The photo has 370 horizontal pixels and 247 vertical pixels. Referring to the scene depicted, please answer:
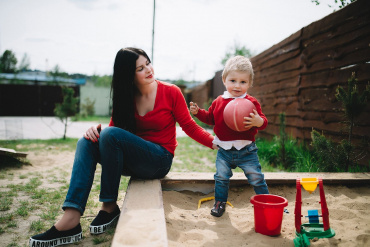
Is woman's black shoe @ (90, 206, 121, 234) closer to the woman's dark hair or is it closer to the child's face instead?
the woman's dark hair

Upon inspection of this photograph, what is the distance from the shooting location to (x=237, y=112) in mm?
2209

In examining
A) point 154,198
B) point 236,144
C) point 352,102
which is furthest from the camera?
point 352,102

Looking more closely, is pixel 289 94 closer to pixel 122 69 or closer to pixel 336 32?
pixel 336 32

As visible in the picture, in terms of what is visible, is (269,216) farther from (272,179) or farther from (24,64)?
(24,64)

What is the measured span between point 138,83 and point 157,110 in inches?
12.7

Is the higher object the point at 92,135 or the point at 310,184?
the point at 92,135

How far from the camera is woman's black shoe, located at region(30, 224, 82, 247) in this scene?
181cm

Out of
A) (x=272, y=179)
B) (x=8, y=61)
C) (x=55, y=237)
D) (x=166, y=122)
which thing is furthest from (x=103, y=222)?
(x=8, y=61)

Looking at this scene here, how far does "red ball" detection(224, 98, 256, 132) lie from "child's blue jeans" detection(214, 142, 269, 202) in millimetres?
219

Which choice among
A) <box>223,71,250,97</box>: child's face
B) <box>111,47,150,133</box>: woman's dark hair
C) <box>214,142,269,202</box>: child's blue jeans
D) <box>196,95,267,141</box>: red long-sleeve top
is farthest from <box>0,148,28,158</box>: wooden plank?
<box>223,71,250,97</box>: child's face

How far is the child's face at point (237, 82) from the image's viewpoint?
2.37 m

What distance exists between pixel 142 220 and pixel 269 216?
0.83m

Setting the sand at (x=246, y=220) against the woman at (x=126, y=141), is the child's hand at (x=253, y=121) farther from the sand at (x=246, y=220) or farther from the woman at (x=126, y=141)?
the sand at (x=246, y=220)

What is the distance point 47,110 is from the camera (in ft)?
78.8
